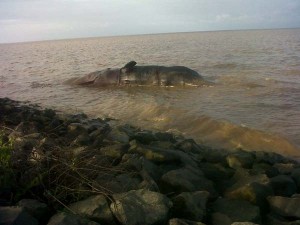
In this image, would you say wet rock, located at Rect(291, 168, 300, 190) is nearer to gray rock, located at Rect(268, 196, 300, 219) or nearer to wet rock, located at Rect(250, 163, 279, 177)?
wet rock, located at Rect(250, 163, 279, 177)

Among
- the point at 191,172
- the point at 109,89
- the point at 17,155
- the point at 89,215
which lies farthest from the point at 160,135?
the point at 109,89

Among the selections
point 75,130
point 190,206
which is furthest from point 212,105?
point 190,206

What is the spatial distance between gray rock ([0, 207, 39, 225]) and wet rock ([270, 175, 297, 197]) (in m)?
3.33

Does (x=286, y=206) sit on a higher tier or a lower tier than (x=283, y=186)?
higher

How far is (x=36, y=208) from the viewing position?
378 cm

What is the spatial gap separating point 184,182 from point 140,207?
3.40 feet

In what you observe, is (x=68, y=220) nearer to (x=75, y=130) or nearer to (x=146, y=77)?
(x=75, y=130)

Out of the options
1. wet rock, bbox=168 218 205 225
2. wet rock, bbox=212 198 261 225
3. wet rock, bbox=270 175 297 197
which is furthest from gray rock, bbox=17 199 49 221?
wet rock, bbox=270 175 297 197

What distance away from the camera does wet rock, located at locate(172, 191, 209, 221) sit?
3.93 metres

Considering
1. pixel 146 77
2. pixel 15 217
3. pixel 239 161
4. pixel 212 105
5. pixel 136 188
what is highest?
pixel 15 217

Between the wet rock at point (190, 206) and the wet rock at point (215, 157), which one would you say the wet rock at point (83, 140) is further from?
the wet rock at point (190, 206)

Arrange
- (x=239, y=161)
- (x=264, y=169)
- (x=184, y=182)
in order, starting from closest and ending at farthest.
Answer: (x=184, y=182) < (x=264, y=169) < (x=239, y=161)

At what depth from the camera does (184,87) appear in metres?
16.6

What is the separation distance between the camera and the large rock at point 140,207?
3.65m
